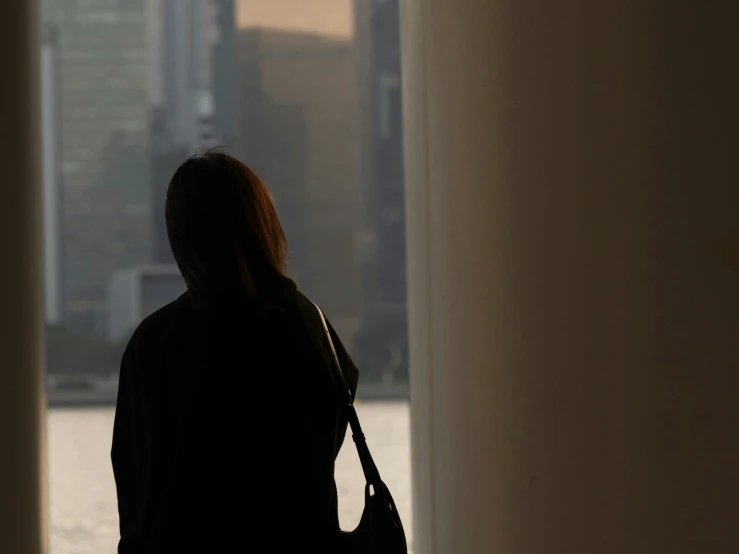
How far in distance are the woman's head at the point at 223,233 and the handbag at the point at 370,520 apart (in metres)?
0.11

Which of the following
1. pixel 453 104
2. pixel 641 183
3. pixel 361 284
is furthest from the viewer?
pixel 361 284

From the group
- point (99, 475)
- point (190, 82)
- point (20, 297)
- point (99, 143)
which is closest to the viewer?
point (20, 297)

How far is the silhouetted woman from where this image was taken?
1.43m

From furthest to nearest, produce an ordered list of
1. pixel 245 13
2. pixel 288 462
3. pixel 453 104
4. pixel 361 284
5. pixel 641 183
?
pixel 361 284, pixel 245 13, pixel 453 104, pixel 641 183, pixel 288 462

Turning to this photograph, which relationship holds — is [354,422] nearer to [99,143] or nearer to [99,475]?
A: [99,475]

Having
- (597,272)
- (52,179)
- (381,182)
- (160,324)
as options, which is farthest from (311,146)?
(160,324)

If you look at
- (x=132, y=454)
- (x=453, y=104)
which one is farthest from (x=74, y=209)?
(x=132, y=454)

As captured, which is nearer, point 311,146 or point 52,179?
point 311,146

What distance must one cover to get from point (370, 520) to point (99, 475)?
18.5 ft

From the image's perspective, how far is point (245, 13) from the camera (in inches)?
372

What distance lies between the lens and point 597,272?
2.09 metres

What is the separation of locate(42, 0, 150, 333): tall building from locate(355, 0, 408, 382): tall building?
90.0 inches

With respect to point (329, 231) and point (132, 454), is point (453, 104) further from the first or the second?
point (329, 231)

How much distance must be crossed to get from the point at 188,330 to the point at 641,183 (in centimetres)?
105
